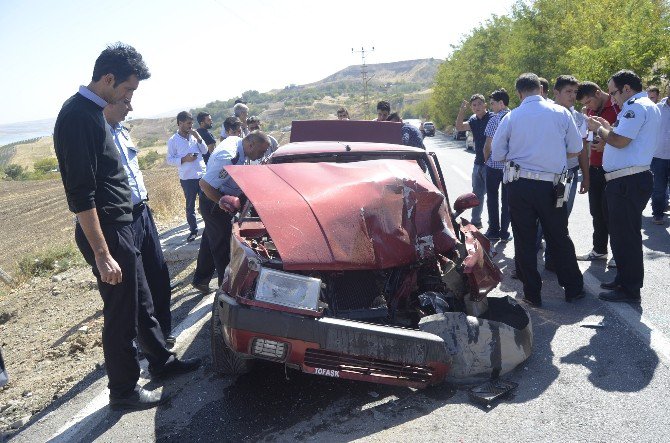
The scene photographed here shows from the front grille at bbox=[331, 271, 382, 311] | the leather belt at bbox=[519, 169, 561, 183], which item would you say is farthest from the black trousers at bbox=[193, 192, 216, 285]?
the leather belt at bbox=[519, 169, 561, 183]

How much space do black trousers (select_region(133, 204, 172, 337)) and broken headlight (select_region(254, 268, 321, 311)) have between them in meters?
1.26

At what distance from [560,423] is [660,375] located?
96cm

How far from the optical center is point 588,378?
367 centimetres

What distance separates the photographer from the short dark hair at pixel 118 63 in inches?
140

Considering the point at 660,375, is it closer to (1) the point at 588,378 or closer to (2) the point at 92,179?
(1) the point at 588,378

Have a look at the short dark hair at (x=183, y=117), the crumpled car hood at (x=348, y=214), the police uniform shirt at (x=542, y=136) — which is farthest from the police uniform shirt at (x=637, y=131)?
the short dark hair at (x=183, y=117)

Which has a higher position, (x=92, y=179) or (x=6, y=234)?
(x=92, y=179)

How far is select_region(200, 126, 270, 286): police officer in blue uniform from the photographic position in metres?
5.51

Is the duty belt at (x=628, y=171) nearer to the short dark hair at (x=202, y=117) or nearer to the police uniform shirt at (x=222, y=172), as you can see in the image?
the police uniform shirt at (x=222, y=172)

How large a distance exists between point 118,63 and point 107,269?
134cm

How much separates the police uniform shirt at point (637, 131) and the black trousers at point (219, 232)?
376 centimetres

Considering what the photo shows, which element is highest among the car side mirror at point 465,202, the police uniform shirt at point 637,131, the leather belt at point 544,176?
the police uniform shirt at point 637,131

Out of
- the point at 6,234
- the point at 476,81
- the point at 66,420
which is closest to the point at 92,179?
the point at 66,420

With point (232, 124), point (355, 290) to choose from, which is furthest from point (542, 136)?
point (232, 124)
